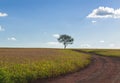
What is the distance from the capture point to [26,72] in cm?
2430

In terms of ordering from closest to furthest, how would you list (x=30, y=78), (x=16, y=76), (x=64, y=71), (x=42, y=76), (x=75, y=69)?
(x=16, y=76), (x=30, y=78), (x=42, y=76), (x=64, y=71), (x=75, y=69)

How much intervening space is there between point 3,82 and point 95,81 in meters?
8.31

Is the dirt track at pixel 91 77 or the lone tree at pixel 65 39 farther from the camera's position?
the lone tree at pixel 65 39

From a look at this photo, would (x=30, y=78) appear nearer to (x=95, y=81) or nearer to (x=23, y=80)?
(x=23, y=80)

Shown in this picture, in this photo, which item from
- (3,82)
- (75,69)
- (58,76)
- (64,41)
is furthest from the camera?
(64,41)

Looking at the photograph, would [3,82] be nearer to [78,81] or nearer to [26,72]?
[26,72]

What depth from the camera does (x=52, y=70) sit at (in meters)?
28.4

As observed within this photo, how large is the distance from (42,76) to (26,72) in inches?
71.2

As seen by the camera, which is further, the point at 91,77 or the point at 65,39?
the point at 65,39

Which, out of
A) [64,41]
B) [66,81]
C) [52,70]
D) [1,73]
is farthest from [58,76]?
[64,41]

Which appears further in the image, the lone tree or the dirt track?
the lone tree

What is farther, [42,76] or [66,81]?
[42,76]

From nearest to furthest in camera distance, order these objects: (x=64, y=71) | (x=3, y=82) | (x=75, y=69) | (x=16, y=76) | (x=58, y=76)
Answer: (x=3, y=82) < (x=16, y=76) < (x=58, y=76) < (x=64, y=71) < (x=75, y=69)

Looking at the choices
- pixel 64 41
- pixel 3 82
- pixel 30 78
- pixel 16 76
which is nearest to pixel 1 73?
pixel 3 82
